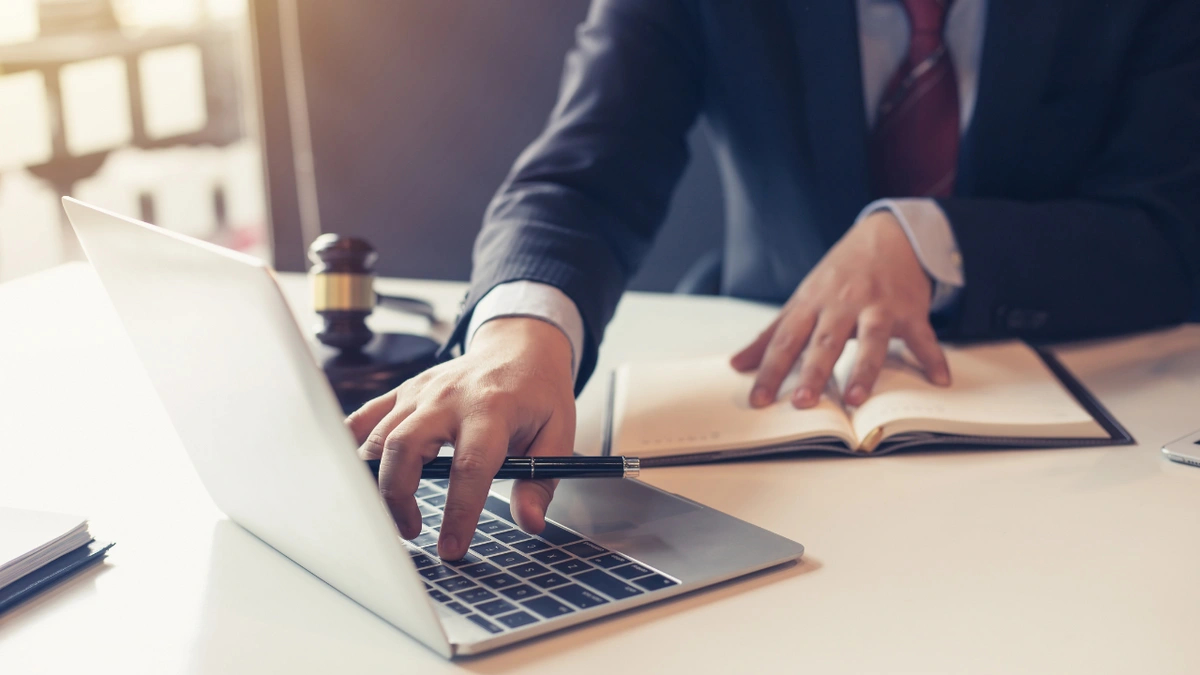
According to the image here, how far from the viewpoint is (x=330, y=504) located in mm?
456

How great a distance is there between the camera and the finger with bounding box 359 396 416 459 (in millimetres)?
616

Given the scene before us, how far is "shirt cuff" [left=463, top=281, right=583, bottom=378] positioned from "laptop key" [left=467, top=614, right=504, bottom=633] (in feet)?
1.24

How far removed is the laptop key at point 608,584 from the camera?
52cm

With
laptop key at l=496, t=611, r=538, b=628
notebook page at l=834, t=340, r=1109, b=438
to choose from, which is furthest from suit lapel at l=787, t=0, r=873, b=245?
laptop key at l=496, t=611, r=538, b=628

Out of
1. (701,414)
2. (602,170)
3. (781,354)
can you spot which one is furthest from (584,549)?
(602,170)

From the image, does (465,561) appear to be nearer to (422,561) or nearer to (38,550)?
(422,561)

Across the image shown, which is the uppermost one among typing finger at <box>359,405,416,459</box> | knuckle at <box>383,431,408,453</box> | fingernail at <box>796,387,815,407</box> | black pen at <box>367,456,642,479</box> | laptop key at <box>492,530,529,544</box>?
knuckle at <box>383,431,408,453</box>

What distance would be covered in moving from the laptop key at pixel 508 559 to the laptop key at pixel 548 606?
0.05m

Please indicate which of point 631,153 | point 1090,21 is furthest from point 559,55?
point 1090,21

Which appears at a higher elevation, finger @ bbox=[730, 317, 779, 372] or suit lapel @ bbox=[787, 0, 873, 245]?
suit lapel @ bbox=[787, 0, 873, 245]

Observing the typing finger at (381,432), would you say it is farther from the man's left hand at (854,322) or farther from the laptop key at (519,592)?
the man's left hand at (854,322)

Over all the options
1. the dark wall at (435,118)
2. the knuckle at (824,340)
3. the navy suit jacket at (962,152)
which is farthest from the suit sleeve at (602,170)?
the dark wall at (435,118)

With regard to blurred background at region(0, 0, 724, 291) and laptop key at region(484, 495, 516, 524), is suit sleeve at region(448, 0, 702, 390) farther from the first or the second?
blurred background at region(0, 0, 724, 291)

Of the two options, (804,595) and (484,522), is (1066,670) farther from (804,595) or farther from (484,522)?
(484,522)
